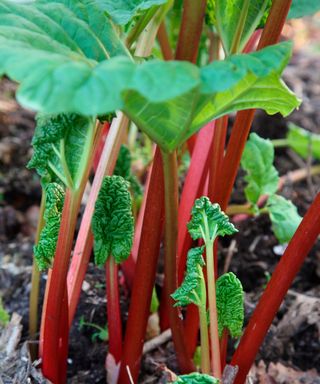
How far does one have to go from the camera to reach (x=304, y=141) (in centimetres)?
207

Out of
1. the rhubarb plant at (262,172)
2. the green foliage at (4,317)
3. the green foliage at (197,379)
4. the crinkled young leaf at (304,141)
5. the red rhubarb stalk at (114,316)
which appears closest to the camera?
the green foliage at (197,379)

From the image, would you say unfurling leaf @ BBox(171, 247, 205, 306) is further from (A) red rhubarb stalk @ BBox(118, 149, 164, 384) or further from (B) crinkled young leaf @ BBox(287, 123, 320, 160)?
(B) crinkled young leaf @ BBox(287, 123, 320, 160)

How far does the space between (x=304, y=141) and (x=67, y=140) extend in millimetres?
1188

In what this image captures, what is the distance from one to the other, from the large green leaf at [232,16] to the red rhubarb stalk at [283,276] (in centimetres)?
29

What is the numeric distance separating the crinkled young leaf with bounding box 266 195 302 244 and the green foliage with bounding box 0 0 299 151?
1.46 ft

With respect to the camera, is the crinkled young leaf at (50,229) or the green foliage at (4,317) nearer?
the crinkled young leaf at (50,229)

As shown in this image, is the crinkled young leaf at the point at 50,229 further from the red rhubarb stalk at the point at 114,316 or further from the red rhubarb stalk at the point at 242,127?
the red rhubarb stalk at the point at 242,127

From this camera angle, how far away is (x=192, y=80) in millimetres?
729

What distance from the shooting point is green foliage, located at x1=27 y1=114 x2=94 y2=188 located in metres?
1.02

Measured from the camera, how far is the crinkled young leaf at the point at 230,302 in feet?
3.40

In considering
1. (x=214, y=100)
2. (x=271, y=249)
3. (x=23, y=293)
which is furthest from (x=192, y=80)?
(x=271, y=249)

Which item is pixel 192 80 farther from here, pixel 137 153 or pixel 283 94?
pixel 137 153

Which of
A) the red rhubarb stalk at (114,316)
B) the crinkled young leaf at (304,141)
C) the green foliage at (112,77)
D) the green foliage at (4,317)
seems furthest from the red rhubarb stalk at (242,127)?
the crinkled young leaf at (304,141)

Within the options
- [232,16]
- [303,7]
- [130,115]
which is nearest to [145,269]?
[130,115]
